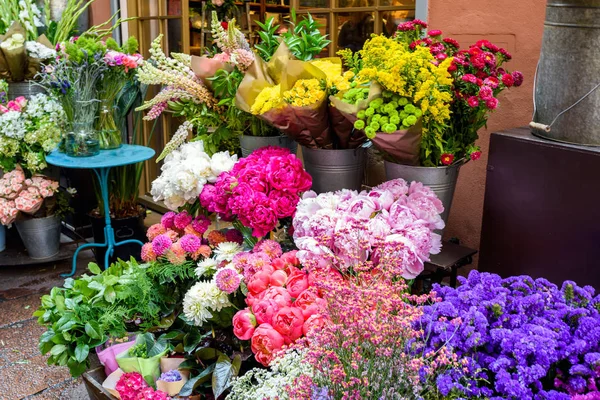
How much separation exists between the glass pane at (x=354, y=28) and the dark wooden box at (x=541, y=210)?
1.78 meters

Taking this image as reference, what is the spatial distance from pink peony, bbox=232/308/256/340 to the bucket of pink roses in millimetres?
652

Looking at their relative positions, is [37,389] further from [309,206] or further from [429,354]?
[429,354]

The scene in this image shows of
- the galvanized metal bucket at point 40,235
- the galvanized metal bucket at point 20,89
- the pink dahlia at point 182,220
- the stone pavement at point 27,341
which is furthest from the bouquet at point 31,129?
the pink dahlia at point 182,220

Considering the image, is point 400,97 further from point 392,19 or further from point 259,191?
point 392,19

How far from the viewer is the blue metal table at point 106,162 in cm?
356

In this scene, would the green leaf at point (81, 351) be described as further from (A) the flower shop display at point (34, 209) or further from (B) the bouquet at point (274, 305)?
(A) the flower shop display at point (34, 209)

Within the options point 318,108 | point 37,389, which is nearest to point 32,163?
point 37,389

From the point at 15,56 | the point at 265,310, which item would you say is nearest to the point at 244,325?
the point at 265,310

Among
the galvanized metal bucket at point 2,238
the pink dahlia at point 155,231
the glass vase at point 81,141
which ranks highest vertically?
the glass vase at point 81,141

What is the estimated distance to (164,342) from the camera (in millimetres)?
2072

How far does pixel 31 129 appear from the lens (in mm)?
3900

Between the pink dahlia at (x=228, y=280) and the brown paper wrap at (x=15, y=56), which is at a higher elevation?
the brown paper wrap at (x=15, y=56)

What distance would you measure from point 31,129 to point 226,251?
2.41m

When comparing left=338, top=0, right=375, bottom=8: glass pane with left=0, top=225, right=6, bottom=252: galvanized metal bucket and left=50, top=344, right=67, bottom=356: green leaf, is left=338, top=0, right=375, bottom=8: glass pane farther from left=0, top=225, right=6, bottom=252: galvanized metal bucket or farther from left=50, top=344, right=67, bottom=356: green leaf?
left=0, top=225, right=6, bottom=252: galvanized metal bucket
